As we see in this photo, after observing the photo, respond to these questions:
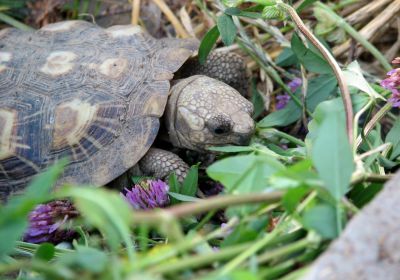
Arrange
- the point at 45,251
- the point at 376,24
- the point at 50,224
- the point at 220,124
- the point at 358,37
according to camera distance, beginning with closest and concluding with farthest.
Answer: the point at 45,251
the point at 50,224
the point at 220,124
the point at 358,37
the point at 376,24

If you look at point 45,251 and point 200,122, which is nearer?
point 45,251

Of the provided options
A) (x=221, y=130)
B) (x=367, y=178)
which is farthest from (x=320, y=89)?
(x=367, y=178)

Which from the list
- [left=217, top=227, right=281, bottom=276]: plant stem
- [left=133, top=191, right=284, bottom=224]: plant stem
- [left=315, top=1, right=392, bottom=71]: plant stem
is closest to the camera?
[left=133, top=191, right=284, bottom=224]: plant stem

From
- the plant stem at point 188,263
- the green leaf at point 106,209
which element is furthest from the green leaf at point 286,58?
the green leaf at point 106,209

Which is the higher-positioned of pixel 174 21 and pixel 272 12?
pixel 272 12

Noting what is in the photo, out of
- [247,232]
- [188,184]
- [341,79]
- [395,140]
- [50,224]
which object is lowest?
[50,224]

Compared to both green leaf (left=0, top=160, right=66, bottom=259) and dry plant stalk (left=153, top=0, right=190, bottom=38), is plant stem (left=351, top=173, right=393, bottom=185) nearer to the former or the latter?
green leaf (left=0, top=160, right=66, bottom=259)

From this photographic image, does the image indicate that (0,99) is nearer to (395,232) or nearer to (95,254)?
(95,254)

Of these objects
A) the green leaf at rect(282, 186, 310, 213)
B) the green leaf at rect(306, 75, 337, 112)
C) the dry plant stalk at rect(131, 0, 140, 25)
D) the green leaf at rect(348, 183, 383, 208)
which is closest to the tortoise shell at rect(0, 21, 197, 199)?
the green leaf at rect(306, 75, 337, 112)

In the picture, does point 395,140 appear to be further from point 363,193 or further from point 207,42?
point 207,42
